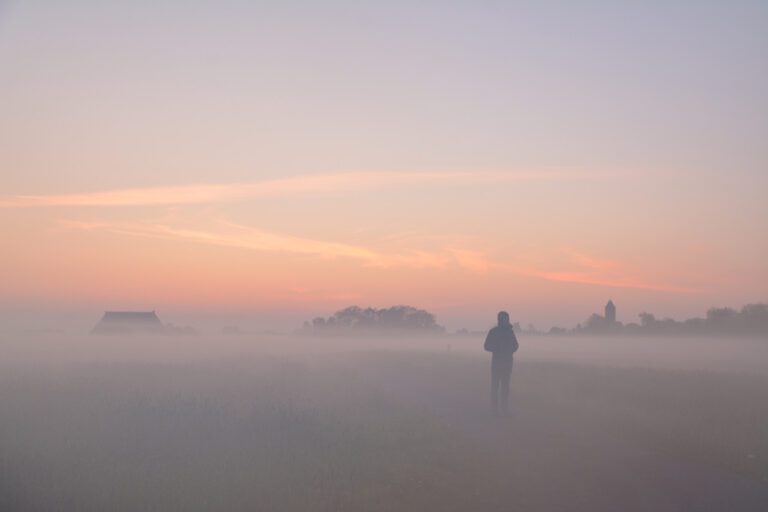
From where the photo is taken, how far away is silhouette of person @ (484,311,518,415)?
62.1ft

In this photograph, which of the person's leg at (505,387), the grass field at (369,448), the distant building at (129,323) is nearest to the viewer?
the grass field at (369,448)

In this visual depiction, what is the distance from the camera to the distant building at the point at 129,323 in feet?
343

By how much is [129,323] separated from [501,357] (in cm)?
9808

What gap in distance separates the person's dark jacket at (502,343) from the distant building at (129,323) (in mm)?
91410

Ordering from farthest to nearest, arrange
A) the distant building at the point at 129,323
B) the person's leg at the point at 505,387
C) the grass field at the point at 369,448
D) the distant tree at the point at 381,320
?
the distant tree at the point at 381,320 < the distant building at the point at 129,323 < the person's leg at the point at 505,387 < the grass field at the point at 369,448

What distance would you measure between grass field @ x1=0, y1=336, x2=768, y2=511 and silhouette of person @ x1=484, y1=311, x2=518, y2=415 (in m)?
0.53

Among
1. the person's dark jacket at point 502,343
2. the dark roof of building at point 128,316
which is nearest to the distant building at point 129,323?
the dark roof of building at point 128,316

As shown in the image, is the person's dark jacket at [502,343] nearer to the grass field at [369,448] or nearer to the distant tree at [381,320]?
the grass field at [369,448]

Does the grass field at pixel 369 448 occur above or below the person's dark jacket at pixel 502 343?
below

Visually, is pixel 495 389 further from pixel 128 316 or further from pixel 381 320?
pixel 381 320

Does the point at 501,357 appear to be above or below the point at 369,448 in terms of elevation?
above

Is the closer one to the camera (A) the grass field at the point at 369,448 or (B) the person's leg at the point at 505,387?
(A) the grass field at the point at 369,448

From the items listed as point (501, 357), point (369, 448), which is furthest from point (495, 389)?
point (369, 448)

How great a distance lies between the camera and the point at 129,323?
10825cm
